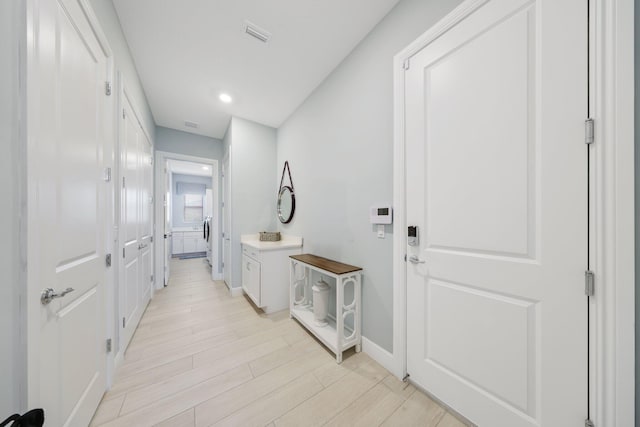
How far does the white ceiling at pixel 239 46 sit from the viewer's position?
1.54 meters

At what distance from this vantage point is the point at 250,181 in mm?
3188

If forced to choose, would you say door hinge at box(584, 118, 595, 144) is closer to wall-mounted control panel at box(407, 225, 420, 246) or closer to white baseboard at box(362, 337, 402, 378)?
wall-mounted control panel at box(407, 225, 420, 246)

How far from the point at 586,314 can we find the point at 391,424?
1.05 metres

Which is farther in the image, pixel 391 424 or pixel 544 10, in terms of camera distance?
pixel 391 424

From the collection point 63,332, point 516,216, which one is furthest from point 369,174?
point 63,332

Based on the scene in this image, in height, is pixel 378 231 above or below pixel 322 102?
below

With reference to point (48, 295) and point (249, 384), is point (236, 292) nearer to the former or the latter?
point (249, 384)

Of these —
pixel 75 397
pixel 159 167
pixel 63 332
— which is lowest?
pixel 75 397

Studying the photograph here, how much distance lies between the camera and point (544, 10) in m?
0.89

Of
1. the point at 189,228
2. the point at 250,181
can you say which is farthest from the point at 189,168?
the point at 250,181

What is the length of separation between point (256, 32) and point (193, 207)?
6372 mm

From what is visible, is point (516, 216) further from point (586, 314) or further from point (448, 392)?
point (448, 392)

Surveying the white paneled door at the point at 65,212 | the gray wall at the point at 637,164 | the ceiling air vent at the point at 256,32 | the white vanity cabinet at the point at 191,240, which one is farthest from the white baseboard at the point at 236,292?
the white vanity cabinet at the point at 191,240

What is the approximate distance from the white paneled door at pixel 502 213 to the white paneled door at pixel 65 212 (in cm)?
175
